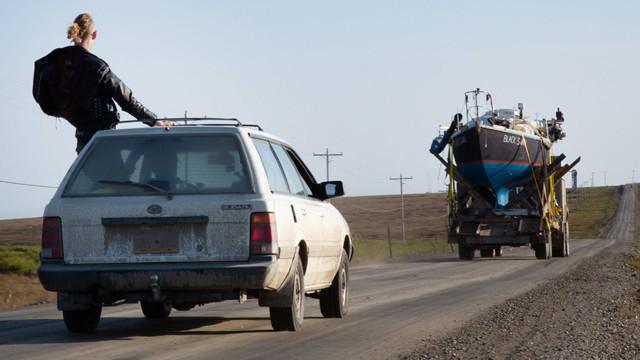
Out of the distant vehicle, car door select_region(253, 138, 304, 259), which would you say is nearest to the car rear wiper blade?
car door select_region(253, 138, 304, 259)

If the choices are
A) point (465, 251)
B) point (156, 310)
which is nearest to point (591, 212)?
point (465, 251)

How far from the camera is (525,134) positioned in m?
33.3

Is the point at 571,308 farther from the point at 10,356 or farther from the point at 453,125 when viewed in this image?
the point at 453,125

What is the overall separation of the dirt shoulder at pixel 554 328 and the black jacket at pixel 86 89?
3.55 metres

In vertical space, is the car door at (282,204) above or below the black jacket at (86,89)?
below

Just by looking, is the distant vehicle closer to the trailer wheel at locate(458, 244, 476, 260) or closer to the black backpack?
the trailer wheel at locate(458, 244, 476, 260)

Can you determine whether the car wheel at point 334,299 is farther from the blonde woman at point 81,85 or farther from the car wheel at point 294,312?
the blonde woman at point 81,85

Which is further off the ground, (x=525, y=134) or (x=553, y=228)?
(x=525, y=134)

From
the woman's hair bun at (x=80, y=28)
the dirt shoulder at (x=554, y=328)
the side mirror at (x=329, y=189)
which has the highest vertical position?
the woman's hair bun at (x=80, y=28)

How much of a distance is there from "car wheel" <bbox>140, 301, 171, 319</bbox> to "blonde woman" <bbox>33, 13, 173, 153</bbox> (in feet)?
6.81

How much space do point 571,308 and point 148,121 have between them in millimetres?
6085

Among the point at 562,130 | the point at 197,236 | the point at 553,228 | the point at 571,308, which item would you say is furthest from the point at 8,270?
the point at 562,130

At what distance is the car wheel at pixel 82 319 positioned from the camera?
1032 cm

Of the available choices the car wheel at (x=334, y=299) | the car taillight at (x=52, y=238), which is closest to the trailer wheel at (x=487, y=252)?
the car wheel at (x=334, y=299)
